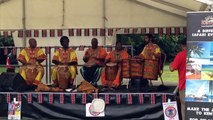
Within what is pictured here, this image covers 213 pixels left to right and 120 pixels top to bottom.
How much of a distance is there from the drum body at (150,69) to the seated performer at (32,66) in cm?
226

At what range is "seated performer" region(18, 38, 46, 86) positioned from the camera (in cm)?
860

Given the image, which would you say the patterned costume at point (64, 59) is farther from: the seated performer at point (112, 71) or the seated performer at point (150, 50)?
the seated performer at point (150, 50)

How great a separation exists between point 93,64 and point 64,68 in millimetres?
682

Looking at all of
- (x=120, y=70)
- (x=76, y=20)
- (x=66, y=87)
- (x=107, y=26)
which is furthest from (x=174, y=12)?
(x=66, y=87)

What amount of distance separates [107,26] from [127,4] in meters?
0.82

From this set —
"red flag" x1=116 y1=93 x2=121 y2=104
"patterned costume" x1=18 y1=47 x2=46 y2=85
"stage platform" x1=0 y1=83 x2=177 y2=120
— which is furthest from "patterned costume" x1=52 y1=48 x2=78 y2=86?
"red flag" x1=116 y1=93 x2=121 y2=104

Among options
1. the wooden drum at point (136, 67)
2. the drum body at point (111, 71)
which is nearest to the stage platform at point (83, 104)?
the wooden drum at point (136, 67)

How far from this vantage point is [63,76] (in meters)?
8.38

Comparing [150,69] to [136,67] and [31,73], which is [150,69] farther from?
[31,73]

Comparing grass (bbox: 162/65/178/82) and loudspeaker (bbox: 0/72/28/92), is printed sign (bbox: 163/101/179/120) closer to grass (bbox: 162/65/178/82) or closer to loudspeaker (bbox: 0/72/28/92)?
loudspeaker (bbox: 0/72/28/92)

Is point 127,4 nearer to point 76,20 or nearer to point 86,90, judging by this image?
point 76,20

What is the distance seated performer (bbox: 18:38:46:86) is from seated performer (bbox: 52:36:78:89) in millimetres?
329

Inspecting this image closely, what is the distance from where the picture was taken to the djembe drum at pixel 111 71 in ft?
27.5

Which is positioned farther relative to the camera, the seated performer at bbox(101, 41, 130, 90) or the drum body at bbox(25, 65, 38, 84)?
the drum body at bbox(25, 65, 38, 84)
